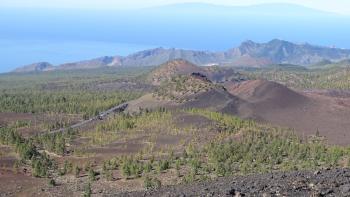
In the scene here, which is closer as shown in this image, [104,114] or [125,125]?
[125,125]

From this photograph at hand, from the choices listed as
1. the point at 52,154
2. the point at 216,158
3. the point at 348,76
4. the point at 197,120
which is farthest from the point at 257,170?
the point at 348,76

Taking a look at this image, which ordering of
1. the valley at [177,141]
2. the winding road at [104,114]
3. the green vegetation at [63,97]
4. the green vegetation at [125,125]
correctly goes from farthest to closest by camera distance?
the green vegetation at [63,97] < the winding road at [104,114] < the green vegetation at [125,125] < the valley at [177,141]

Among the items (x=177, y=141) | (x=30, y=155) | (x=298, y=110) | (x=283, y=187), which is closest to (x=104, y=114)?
(x=177, y=141)

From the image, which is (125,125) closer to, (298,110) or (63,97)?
(298,110)

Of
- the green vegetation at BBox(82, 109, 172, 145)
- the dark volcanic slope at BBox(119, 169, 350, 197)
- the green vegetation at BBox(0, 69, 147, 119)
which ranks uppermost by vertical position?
the dark volcanic slope at BBox(119, 169, 350, 197)

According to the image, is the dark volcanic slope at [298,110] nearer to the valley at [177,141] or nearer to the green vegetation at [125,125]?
the valley at [177,141]

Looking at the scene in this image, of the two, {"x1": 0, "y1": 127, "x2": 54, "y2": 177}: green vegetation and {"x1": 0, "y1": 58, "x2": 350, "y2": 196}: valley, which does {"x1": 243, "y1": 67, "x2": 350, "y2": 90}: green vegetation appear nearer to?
{"x1": 0, "y1": 58, "x2": 350, "y2": 196}: valley

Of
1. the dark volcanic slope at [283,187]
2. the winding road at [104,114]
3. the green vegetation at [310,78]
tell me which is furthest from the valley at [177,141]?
the green vegetation at [310,78]

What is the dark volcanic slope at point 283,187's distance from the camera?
26.4 meters

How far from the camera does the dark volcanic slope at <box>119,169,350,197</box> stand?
1040 inches

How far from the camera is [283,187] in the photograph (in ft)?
90.8

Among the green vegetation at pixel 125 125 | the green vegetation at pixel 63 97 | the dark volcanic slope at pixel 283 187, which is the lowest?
the green vegetation at pixel 63 97

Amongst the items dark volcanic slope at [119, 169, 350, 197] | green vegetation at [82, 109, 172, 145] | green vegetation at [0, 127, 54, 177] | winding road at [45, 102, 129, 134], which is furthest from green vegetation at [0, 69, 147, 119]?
dark volcanic slope at [119, 169, 350, 197]

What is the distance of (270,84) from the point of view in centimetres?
10688
